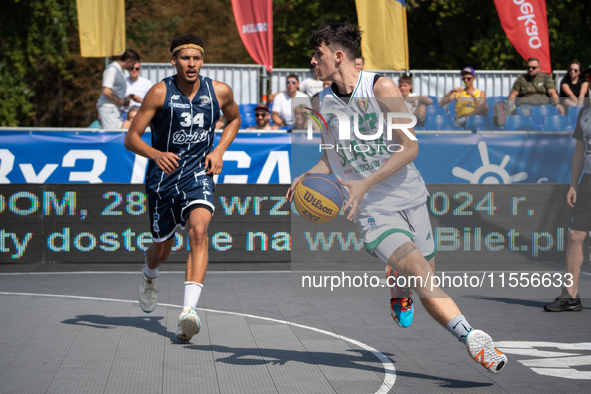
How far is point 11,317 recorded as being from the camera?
22.0ft

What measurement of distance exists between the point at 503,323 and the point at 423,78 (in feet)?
40.6

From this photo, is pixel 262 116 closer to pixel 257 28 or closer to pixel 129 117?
pixel 129 117

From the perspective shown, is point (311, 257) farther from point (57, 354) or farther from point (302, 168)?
point (57, 354)

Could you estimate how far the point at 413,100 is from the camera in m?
13.3

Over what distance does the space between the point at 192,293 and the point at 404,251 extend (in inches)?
70.9

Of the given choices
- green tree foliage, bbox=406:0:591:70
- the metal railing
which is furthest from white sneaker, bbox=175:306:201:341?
green tree foliage, bbox=406:0:591:70

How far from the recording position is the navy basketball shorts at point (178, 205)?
596 cm

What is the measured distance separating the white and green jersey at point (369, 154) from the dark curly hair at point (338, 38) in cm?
19

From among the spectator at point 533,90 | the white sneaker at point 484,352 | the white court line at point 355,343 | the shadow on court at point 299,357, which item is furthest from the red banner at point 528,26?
the white sneaker at point 484,352

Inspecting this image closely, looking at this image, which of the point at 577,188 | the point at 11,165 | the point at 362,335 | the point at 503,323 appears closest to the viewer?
the point at 362,335

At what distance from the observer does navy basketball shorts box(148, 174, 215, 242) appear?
5.96m

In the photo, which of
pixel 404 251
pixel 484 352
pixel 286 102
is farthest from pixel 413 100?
pixel 484 352

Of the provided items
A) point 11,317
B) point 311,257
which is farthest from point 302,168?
point 11,317

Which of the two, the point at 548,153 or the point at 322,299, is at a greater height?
the point at 548,153
